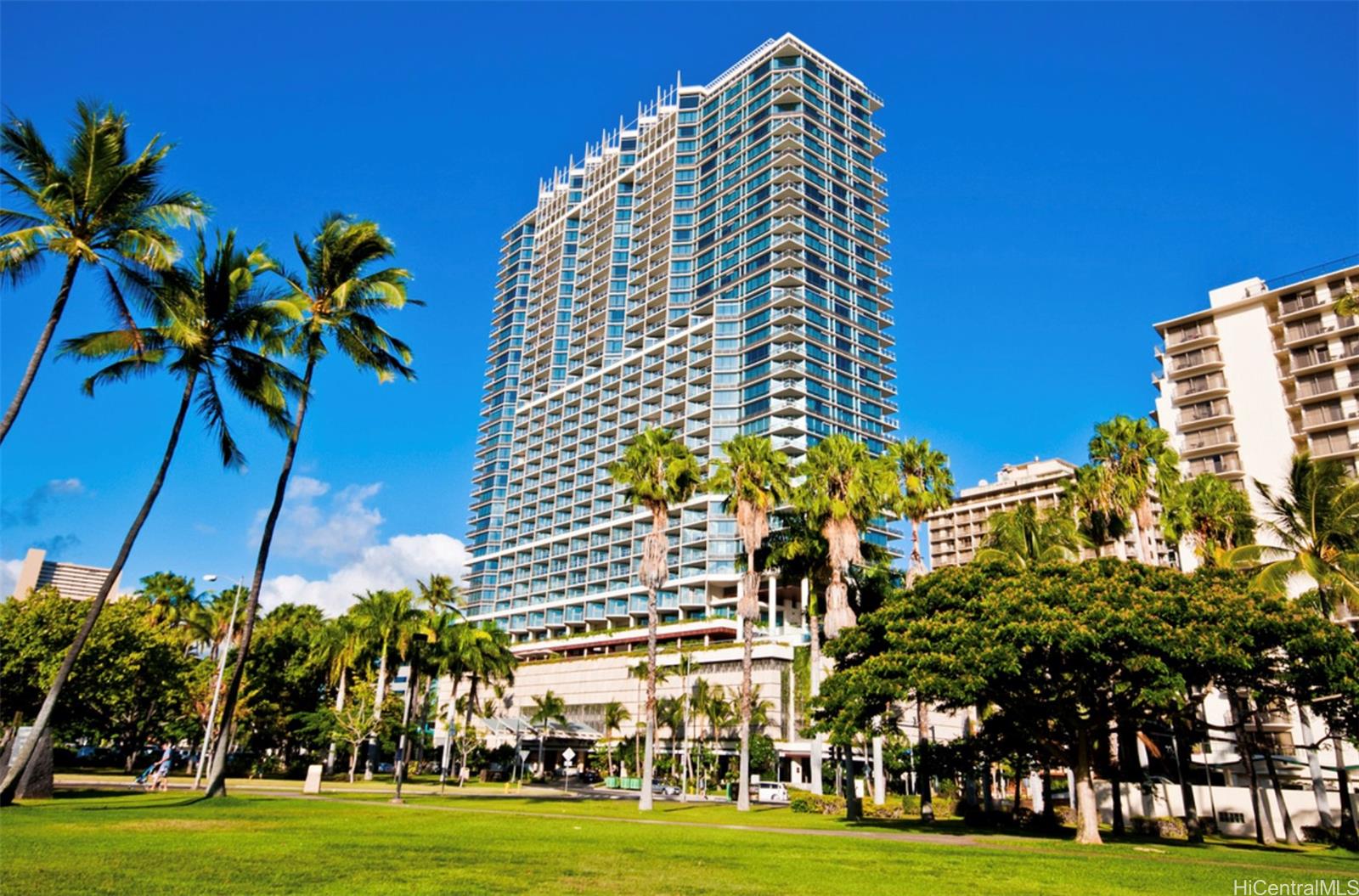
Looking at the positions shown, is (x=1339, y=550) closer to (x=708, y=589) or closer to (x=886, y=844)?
(x=886, y=844)

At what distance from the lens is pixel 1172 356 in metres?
87.6

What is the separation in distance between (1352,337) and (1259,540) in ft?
69.9

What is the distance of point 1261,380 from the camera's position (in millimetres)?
80938

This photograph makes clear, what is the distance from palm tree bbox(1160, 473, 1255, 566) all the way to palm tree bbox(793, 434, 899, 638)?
46.6 feet

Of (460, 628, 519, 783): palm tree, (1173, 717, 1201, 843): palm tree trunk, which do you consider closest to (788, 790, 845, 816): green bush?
(1173, 717, 1201, 843): palm tree trunk

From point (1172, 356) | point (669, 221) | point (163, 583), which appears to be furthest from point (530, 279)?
point (1172, 356)

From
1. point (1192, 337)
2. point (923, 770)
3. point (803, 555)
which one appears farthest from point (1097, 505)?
point (1192, 337)

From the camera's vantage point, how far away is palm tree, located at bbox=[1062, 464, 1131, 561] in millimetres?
44781

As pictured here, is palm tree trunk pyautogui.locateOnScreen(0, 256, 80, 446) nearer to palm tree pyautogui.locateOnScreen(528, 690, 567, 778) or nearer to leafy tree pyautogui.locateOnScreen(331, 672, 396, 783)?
leafy tree pyautogui.locateOnScreen(331, 672, 396, 783)

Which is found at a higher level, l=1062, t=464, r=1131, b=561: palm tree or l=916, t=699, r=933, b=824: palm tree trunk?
l=1062, t=464, r=1131, b=561: palm tree

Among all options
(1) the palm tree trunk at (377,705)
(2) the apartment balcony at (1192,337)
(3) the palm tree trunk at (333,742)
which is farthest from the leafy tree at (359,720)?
(2) the apartment balcony at (1192,337)

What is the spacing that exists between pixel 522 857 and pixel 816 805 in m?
29.7

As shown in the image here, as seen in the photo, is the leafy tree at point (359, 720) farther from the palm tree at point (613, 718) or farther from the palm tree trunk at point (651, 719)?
the palm tree at point (613, 718)

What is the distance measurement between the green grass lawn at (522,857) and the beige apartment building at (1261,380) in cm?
6004
